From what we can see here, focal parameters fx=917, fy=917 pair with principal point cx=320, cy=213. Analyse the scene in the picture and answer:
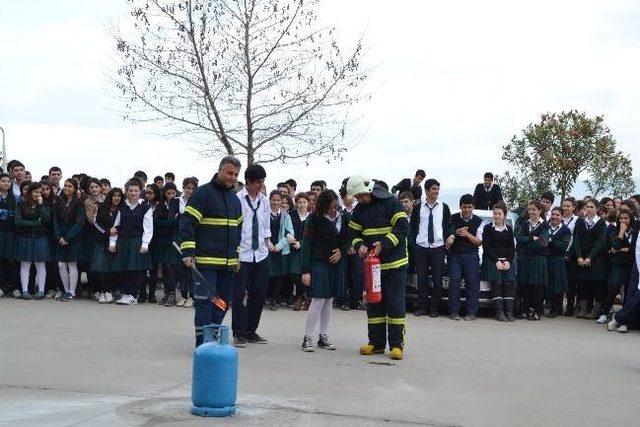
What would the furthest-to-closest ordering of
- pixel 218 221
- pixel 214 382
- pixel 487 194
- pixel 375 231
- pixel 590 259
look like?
pixel 487 194 → pixel 590 259 → pixel 375 231 → pixel 218 221 → pixel 214 382

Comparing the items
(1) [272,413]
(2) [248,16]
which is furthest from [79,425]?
(2) [248,16]

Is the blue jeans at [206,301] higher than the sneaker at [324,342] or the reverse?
higher

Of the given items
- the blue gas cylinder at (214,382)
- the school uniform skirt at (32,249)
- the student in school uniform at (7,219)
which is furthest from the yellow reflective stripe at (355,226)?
the student in school uniform at (7,219)

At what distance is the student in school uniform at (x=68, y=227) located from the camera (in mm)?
16062

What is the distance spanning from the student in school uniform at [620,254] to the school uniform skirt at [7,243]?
33.7ft

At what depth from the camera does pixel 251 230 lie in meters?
11.1

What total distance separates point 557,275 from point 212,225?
8.00 metres

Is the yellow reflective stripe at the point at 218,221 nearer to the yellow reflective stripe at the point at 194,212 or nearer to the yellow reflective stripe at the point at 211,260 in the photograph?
the yellow reflective stripe at the point at 194,212

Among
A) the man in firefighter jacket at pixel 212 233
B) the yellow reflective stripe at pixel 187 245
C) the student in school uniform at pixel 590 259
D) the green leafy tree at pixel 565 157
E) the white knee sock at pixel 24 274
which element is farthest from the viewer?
the green leafy tree at pixel 565 157

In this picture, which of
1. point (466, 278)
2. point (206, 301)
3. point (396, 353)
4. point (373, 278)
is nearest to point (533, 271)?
point (466, 278)

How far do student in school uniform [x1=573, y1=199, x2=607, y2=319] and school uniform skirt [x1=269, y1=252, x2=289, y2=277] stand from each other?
5119mm

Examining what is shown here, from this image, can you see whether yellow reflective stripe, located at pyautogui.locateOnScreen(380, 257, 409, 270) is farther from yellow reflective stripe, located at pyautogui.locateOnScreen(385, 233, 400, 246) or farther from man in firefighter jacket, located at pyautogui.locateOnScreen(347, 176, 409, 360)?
yellow reflective stripe, located at pyautogui.locateOnScreen(385, 233, 400, 246)

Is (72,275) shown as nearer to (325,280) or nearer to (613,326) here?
(325,280)

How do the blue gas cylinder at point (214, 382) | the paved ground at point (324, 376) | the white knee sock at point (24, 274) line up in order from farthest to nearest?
the white knee sock at point (24, 274), the paved ground at point (324, 376), the blue gas cylinder at point (214, 382)
